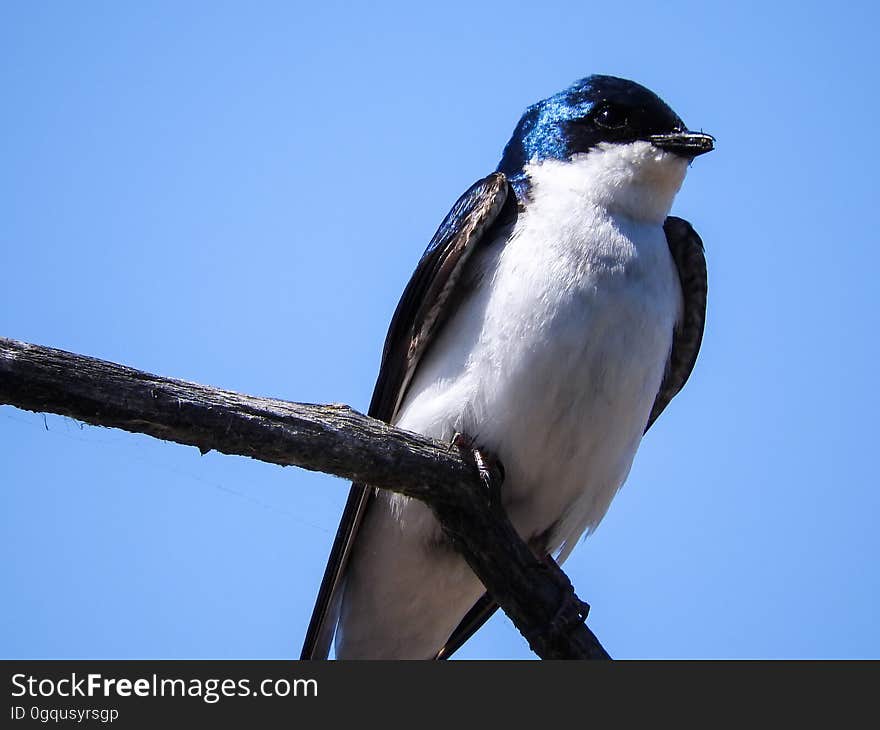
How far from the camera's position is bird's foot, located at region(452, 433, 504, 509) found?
193 inches

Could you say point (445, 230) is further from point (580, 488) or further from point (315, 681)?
Result: point (315, 681)

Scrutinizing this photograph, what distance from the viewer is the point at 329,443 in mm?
4156

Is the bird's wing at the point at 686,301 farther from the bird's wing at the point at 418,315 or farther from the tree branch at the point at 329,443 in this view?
the tree branch at the point at 329,443

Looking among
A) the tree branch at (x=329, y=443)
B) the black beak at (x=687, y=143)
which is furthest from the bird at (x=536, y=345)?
the tree branch at (x=329, y=443)

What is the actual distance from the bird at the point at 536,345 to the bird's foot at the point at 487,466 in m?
0.03

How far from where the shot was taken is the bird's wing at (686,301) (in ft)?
19.5

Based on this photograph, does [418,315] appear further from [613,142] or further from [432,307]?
[613,142]

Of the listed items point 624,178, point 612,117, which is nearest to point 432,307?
point 624,178

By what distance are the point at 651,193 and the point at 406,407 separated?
4.82 feet

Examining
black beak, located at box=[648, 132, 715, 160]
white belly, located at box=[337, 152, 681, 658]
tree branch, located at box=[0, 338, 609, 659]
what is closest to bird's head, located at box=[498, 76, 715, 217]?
black beak, located at box=[648, 132, 715, 160]

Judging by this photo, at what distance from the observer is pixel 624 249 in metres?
5.35

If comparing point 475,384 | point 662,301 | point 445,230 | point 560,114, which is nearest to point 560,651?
point 475,384

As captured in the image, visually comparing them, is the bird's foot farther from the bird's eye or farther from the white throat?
the bird's eye

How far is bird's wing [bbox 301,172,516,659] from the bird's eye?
63 cm
